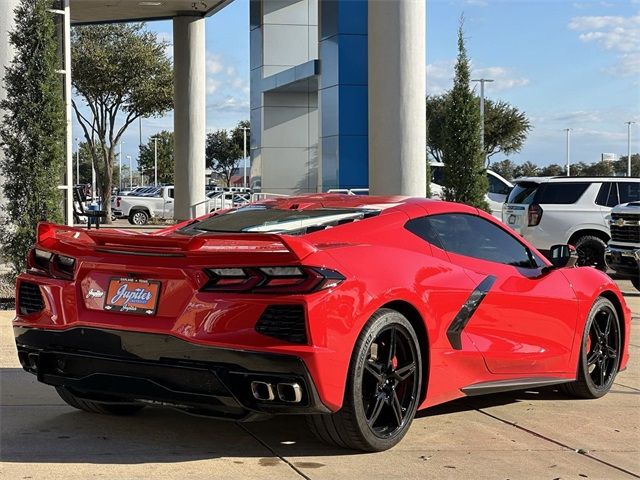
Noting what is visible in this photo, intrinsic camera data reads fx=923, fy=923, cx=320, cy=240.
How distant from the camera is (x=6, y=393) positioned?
6.49 metres

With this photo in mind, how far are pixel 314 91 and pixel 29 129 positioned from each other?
19.3 m

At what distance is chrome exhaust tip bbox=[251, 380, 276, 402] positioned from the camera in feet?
14.7

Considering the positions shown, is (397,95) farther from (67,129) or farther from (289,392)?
(289,392)

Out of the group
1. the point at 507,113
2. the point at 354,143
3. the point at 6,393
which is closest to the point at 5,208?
the point at 6,393

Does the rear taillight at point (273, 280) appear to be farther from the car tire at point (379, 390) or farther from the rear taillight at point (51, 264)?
the rear taillight at point (51, 264)

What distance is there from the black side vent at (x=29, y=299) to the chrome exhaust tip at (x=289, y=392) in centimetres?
153

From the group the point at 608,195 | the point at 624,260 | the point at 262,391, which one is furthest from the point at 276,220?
the point at 608,195

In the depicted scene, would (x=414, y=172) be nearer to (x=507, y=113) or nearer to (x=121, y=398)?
(x=121, y=398)

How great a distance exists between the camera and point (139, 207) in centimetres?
4012

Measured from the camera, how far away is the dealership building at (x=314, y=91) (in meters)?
15.5

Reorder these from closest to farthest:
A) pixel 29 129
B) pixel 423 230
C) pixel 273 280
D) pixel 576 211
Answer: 1. pixel 273 280
2. pixel 423 230
3. pixel 29 129
4. pixel 576 211

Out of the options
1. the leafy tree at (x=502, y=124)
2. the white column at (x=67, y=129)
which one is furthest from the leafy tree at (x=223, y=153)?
the white column at (x=67, y=129)

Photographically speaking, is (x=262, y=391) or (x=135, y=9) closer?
(x=262, y=391)

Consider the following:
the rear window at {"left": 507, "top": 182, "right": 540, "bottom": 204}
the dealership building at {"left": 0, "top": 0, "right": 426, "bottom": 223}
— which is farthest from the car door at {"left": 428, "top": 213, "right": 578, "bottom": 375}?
the rear window at {"left": 507, "top": 182, "right": 540, "bottom": 204}
